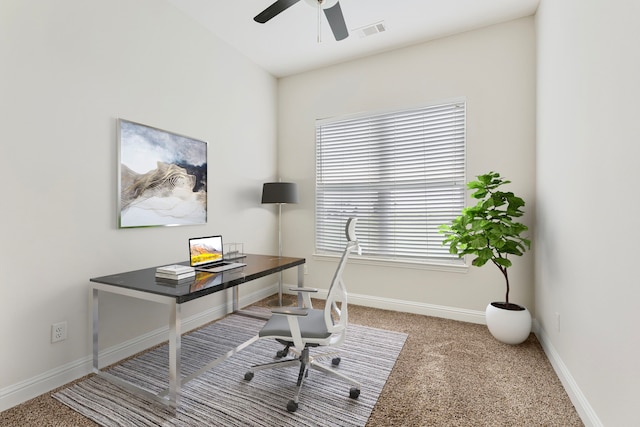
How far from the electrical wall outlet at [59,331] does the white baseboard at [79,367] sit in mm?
193

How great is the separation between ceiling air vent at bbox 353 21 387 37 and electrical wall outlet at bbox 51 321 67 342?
11.7 ft

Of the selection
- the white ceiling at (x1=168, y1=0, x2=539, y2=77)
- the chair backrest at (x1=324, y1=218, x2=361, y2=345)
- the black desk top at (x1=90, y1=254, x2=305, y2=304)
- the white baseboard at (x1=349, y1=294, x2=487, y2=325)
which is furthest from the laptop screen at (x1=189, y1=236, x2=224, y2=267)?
the white ceiling at (x1=168, y1=0, x2=539, y2=77)

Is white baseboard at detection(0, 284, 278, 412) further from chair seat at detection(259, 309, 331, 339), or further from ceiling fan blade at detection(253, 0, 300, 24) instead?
ceiling fan blade at detection(253, 0, 300, 24)

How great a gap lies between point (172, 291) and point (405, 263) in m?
2.54

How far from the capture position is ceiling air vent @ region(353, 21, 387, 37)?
308cm

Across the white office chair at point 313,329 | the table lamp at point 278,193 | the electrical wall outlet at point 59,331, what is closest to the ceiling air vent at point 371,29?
the table lamp at point 278,193

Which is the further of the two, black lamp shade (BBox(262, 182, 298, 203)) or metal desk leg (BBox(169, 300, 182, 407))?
black lamp shade (BBox(262, 182, 298, 203))

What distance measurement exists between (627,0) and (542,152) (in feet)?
5.14

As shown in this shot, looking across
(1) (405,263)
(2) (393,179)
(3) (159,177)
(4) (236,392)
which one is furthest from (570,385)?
(3) (159,177)

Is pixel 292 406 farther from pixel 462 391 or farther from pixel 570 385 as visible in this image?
pixel 570 385

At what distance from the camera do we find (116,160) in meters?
2.34

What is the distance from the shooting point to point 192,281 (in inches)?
78.9

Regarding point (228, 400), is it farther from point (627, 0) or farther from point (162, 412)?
point (627, 0)

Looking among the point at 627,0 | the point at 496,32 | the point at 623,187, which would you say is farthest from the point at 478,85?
the point at 623,187
